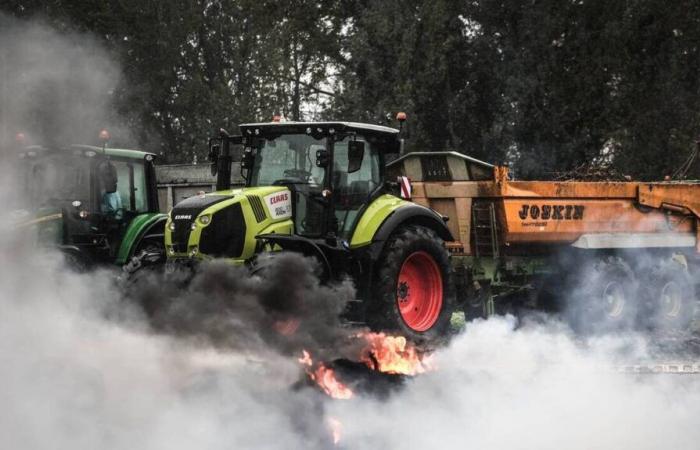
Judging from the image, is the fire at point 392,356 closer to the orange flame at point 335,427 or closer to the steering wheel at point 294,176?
the orange flame at point 335,427

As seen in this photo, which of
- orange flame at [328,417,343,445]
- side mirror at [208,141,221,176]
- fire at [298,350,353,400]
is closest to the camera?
orange flame at [328,417,343,445]

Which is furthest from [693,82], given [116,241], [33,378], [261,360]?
[33,378]

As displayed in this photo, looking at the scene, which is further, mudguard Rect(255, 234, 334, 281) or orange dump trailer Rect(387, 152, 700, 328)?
orange dump trailer Rect(387, 152, 700, 328)

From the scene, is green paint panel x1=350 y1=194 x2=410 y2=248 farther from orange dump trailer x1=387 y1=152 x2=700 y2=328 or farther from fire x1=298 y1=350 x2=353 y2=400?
orange dump trailer x1=387 y1=152 x2=700 y2=328

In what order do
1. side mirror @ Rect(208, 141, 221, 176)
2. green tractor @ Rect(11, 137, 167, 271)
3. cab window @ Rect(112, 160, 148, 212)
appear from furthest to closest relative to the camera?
cab window @ Rect(112, 160, 148, 212) → green tractor @ Rect(11, 137, 167, 271) → side mirror @ Rect(208, 141, 221, 176)

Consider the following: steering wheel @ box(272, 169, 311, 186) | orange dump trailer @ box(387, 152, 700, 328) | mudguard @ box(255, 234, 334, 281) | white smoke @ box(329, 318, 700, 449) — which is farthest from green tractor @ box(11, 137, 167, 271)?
white smoke @ box(329, 318, 700, 449)

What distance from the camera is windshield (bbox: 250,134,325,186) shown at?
1055 centimetres

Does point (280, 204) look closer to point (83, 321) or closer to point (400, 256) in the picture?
point (400, 256)

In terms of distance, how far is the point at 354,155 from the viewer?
10289 mm

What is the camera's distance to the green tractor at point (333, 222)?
9977mm

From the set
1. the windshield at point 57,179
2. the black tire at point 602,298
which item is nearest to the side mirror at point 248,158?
the windshield at point 57,179

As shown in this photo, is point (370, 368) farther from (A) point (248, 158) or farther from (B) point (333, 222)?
(A) point (248, 158)

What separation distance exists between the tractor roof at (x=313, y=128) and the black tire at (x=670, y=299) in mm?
5697

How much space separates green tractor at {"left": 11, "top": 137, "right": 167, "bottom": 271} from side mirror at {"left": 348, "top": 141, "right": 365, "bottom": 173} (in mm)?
2839
